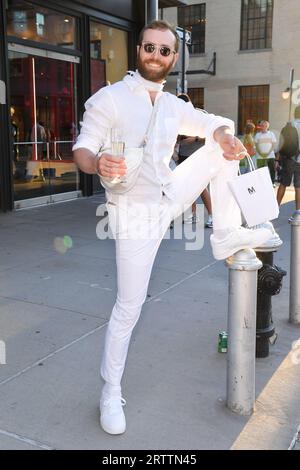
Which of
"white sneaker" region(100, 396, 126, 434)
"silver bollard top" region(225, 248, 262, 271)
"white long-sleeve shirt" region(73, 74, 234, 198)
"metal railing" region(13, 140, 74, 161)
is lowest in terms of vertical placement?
"white sneaker" region(100, 396, 126, 434)

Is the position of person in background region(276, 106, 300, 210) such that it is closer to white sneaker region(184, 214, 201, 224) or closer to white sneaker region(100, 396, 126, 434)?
white sneaker region(184, 214, 201, 224)

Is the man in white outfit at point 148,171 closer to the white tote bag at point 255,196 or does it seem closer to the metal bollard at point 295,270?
the white tote bag at point 255,196

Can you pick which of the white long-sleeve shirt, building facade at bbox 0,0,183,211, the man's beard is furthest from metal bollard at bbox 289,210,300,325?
building facade at bbox 0,0,183,211

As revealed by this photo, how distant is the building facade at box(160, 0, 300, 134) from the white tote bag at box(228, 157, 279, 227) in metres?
23.0

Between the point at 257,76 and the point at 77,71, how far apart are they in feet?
52.7

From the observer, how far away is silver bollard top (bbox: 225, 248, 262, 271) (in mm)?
2925

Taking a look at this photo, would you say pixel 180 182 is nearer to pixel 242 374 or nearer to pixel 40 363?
pixel 242 374

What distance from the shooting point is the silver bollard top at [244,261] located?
2925 millimetres

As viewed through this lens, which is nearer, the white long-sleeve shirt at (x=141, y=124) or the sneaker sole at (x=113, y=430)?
the white long-sleeve shirt at (x=141, y=124)

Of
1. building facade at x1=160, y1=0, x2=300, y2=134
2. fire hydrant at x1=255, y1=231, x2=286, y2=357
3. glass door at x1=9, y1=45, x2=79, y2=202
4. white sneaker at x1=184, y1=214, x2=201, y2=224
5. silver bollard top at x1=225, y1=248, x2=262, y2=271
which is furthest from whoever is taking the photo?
building facade at x1=160, y1=0, x2=300, y2=134

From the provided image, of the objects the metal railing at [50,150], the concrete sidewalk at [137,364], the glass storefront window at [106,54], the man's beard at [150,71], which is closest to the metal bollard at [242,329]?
the concrete sidewalk at [137,364]

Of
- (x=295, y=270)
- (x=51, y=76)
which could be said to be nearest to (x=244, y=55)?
(x=51, y=76)

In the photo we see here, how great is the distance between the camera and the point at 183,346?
4.01 meters

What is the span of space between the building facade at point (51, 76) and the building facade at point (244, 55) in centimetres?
1340
